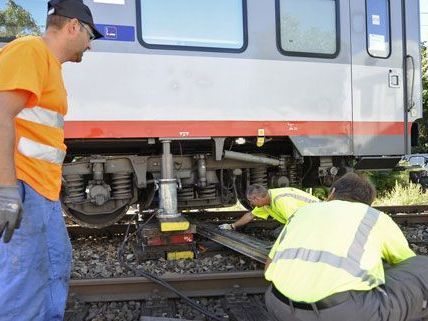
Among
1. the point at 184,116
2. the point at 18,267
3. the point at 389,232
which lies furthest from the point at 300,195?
the point at 18,267

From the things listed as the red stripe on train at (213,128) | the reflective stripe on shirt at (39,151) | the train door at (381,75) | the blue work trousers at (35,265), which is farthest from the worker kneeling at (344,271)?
the train door at (381,75)

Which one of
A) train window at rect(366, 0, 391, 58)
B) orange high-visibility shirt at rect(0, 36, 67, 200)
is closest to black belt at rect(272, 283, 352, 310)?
orange high-visibility shirt at rect(0, 36, 67, 200)

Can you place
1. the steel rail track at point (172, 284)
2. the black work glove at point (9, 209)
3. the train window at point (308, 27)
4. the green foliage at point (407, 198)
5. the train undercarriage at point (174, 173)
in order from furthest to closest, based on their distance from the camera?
the green foliage at point (407, 198)
the train window at point (308, 27)
the train undercarriage at point (174, 173)
the steel rail track at point (172, 284)
the black work glove at point (9, 209)

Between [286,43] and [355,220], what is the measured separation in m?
3.16

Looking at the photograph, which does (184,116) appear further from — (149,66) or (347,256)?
(347,256)

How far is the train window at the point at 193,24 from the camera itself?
4645mm

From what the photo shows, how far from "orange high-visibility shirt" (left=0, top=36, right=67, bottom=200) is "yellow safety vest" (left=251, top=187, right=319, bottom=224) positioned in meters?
2.70

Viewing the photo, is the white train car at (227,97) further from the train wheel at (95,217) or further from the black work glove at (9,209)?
the black work glove at (9,209)

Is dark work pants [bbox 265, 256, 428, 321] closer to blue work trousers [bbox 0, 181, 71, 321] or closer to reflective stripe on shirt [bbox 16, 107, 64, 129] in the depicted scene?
blue work trousers [bbox 0, 181, 71, 321]

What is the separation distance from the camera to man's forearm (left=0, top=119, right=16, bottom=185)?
1887 mm

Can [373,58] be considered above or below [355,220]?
above

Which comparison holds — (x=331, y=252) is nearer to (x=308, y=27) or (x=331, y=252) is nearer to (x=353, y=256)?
(x=353, y=256)

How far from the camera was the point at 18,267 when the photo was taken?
2.09 m

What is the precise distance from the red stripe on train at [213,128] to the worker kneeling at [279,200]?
618 mm
